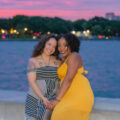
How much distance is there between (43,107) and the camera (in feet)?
9.71

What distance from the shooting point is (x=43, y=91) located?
3.02m

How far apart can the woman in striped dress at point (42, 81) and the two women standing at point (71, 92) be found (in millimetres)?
28

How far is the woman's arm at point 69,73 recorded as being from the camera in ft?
9.33

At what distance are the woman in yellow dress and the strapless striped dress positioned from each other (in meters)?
0.10

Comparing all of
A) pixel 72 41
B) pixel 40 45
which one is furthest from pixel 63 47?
pixel 40 45

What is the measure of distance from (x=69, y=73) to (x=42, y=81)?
1.05 ft

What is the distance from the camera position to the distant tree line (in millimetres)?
117000

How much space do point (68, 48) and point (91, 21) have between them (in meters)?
133

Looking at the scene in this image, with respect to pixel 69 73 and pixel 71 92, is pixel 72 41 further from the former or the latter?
pixel 71 92

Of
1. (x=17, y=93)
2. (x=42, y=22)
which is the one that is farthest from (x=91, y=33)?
(x=17, y=93)

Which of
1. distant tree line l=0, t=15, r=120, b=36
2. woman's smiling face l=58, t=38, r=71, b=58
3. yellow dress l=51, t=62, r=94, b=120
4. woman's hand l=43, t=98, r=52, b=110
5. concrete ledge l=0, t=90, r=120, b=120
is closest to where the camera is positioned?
yellow dress l=51, t=62, r=94, b=120

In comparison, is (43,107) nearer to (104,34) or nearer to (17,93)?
(17,93)

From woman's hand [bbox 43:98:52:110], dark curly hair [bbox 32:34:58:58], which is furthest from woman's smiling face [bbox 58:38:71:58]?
woman's hand [bbox 43:98:52:110]

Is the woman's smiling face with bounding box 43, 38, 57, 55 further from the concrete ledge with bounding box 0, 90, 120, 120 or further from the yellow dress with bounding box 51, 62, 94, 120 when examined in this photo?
the concrete ledge with bounding box 0, 90, 120, 120
